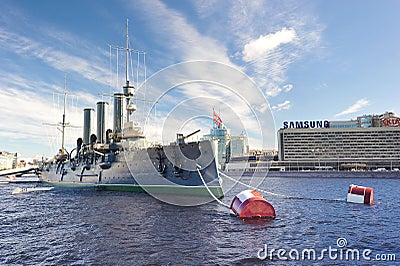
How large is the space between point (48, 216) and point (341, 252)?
20.4 metres

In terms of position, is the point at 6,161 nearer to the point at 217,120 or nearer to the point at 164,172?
the point at 164,172

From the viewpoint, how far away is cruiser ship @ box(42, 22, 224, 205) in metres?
28.6

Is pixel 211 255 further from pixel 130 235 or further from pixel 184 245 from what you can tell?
pixel 130 235

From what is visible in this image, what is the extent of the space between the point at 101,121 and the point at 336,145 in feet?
414

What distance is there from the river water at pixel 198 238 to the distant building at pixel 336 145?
123 metres

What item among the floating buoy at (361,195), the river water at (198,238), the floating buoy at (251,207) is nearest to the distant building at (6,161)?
the river water at (198,238)

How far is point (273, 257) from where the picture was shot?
463 inches

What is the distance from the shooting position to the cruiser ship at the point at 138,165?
93.9ft

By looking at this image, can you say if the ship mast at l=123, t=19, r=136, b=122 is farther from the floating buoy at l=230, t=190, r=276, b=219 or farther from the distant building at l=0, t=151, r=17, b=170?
the distant building at l=0, t=151, r=17, b=170

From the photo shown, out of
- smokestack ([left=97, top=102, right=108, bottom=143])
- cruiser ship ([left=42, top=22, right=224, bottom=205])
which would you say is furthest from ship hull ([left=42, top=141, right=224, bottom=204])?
smokestack ([left=97, top=102, right=108, bottom=143])

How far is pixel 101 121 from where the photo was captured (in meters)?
54.3

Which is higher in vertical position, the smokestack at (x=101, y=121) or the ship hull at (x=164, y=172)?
the smokestack at (x=101, y=121)

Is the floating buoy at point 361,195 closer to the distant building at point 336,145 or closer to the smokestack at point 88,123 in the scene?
the smokestack at point 88,123

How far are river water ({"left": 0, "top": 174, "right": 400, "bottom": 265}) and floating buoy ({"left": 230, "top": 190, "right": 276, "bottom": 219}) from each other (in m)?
0.75
